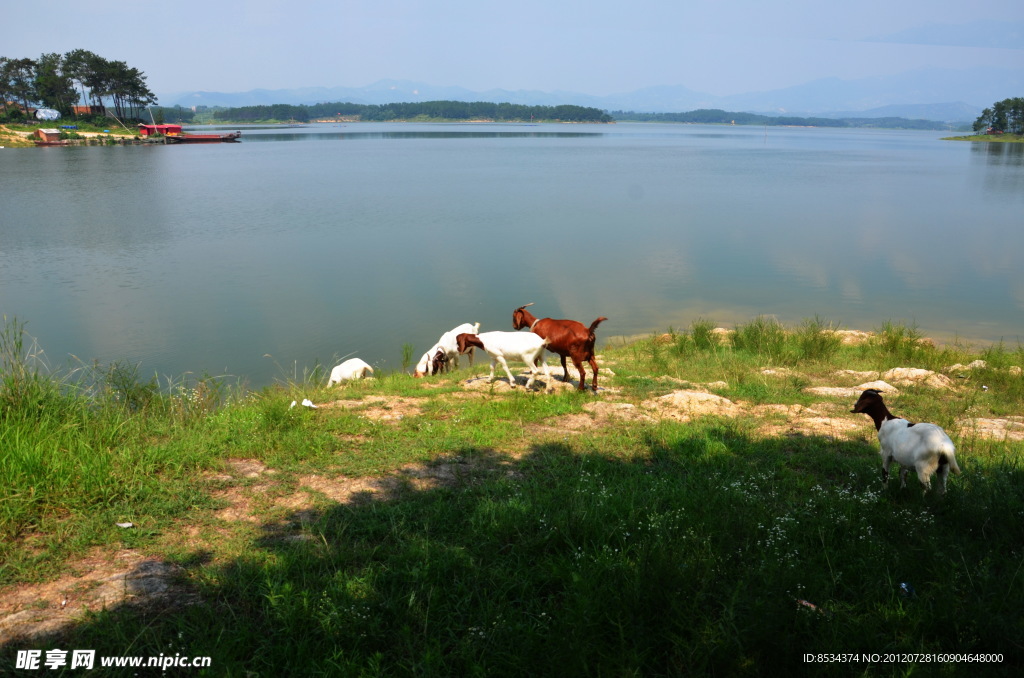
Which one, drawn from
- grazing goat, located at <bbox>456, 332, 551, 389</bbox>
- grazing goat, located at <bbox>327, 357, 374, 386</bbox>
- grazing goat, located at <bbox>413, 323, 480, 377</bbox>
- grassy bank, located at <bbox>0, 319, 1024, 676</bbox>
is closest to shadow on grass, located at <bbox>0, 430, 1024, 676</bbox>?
grassy bank, located at <bbox>0, 319, 1024, 676</bbox>

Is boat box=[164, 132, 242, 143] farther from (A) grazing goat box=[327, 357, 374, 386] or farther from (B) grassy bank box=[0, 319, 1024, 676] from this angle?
(B) grassy bank box=[0, 319, 1024, 676]

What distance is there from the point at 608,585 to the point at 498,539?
0.98 meters

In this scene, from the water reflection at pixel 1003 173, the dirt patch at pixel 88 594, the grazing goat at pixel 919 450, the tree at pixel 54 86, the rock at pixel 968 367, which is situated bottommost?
the rock at pixel 968 367

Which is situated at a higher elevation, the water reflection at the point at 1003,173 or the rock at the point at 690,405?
the water reflection at the point at 1003,173

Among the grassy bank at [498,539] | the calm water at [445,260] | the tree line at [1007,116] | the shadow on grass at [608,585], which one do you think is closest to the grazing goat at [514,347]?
the grassy bank at [498,539]

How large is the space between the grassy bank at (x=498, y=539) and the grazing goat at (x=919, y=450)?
0.18 meters

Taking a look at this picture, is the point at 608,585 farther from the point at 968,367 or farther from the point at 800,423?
the point at 968,367

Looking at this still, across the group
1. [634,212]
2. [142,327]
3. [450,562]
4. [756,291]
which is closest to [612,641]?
[450,562]

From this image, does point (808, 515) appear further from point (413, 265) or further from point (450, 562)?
point (413, 265)


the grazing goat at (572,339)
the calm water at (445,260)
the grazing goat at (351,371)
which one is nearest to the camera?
the grazing goat at (572,339)

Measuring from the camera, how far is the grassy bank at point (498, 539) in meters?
3.64

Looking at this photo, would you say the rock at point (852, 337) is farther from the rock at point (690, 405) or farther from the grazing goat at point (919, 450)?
the grazing goat at point (919, 450)

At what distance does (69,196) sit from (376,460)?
35012mm

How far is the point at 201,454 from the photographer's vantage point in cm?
609
